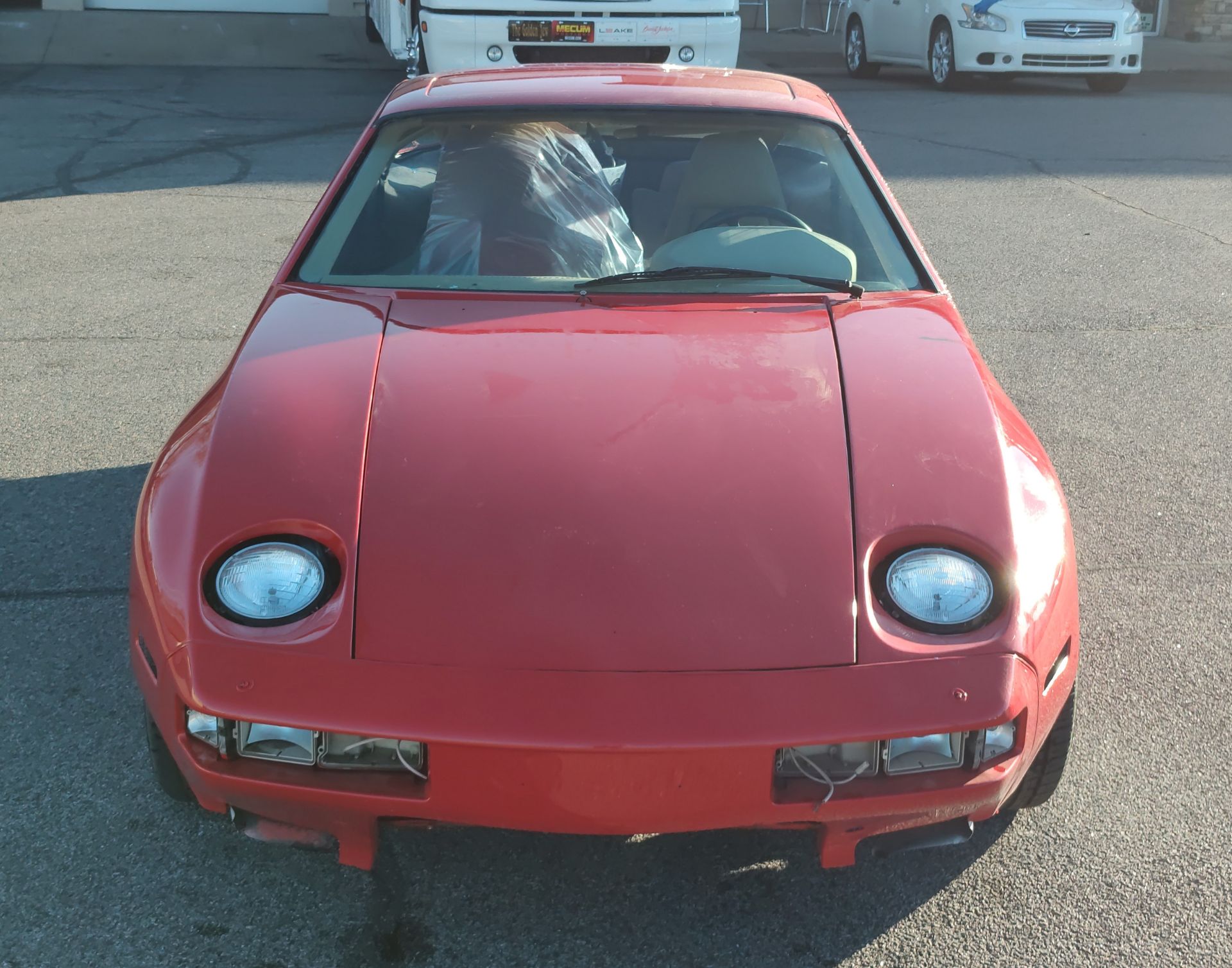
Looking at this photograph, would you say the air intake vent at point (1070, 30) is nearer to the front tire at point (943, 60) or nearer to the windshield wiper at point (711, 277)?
the front tire at point (943, 60)

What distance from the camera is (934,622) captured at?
2.13 meters

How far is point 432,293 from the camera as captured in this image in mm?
2938

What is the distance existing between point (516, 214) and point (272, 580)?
1.46m

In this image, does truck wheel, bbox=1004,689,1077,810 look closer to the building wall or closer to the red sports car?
the red sports car

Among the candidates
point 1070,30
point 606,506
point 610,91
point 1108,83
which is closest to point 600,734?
point 606,506

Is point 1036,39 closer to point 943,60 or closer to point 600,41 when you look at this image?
point 943,60

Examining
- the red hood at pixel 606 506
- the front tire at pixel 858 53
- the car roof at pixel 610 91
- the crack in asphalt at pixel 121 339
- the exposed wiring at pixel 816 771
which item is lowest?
the front tire at pixel 858 53

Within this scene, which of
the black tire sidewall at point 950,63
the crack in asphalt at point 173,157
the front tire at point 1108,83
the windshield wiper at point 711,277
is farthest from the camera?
the front tire at point 1108,83

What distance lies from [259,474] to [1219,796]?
214 centimetres

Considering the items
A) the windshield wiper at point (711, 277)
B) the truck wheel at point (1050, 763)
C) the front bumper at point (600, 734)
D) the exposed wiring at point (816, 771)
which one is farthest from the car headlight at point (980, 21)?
the exposed wiring at point (816, 771)

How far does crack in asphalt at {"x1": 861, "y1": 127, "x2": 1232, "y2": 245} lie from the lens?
7770 mm

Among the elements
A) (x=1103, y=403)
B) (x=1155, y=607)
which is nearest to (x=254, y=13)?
(x=1103, y=403)

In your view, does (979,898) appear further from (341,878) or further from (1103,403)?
(1103,403)

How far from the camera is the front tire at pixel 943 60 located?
1362 cm
